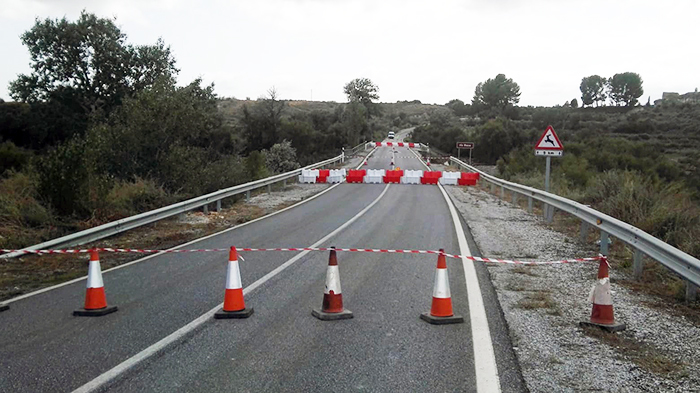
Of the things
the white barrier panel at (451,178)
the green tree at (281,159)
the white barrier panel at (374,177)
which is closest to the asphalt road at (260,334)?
the white barrier panel at (451,178)

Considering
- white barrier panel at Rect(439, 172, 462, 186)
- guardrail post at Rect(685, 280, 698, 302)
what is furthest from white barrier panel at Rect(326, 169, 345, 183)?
guardrail post at Rect(685, 280, 698, 302)

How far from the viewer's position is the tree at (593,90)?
126 meters

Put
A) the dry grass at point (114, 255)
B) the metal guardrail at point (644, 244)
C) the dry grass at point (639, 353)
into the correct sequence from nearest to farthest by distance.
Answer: the dry grass at point (639, 353), the metal guardrail at point (644, 244), the dry grass at point (114, 255)

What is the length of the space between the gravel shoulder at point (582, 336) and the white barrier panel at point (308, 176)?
20.8 m

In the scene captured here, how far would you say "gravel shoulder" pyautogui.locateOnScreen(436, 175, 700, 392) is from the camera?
15.5 feet

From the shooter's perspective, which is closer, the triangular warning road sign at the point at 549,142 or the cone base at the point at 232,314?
the cone base at the point at 232,314

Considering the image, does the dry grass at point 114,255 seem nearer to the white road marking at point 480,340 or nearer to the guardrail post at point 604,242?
the white road marking at point 480,340

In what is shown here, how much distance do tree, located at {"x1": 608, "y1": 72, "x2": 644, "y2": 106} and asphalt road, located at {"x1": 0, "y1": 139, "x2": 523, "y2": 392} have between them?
422 feet

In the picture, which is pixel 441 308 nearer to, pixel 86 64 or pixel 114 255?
pixel 114 255

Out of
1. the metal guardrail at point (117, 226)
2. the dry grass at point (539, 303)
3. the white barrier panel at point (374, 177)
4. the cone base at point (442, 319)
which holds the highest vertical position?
the metal guardrail at point (117, 226)

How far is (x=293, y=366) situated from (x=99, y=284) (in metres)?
2.99

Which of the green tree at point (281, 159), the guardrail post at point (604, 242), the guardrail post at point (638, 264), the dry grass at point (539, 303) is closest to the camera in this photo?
the dry grass at point (539, 303)

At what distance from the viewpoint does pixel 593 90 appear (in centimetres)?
12719

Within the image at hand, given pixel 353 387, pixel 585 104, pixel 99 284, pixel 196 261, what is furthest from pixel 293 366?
pixel 585 104
